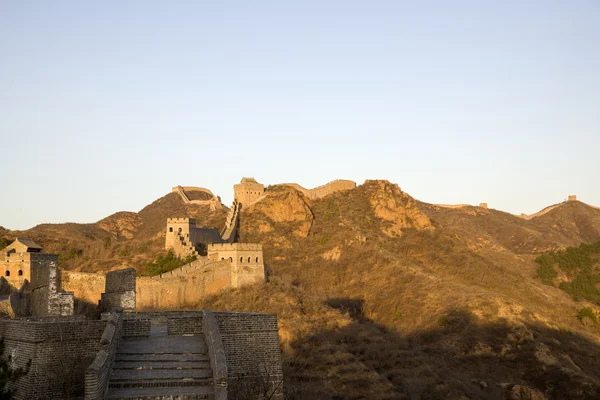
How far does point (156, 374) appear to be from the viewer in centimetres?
1215

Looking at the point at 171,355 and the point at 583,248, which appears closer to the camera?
the point at 171,355

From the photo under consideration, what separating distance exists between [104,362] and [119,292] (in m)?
5.08

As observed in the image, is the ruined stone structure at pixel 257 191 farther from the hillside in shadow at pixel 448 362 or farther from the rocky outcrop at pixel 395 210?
the hillside in shadow at pixel 448 362

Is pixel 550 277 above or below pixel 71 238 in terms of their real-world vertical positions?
below

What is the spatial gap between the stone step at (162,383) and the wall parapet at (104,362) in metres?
0.23

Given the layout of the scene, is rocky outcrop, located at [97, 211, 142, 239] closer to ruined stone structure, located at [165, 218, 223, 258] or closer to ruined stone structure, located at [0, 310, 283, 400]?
ruined stone structure, located at [165, 218, 223, 258]

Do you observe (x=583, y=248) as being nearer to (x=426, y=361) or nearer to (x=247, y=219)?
(x=247, y=219)

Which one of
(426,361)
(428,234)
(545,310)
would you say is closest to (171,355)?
(426,361)

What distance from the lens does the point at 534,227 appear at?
114 meters

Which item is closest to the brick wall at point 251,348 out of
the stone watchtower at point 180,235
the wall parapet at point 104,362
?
the wall parapet at point 104,362

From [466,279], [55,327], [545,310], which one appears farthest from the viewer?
[466,279]

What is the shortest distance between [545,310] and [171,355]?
47149 millimetres

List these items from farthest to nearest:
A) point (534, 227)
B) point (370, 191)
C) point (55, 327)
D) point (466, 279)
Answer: point (534, 227) < point (370, 191) < point (466, 279) < point (55, 327)

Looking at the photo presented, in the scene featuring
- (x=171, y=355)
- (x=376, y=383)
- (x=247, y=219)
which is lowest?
(x=376, y=383)
